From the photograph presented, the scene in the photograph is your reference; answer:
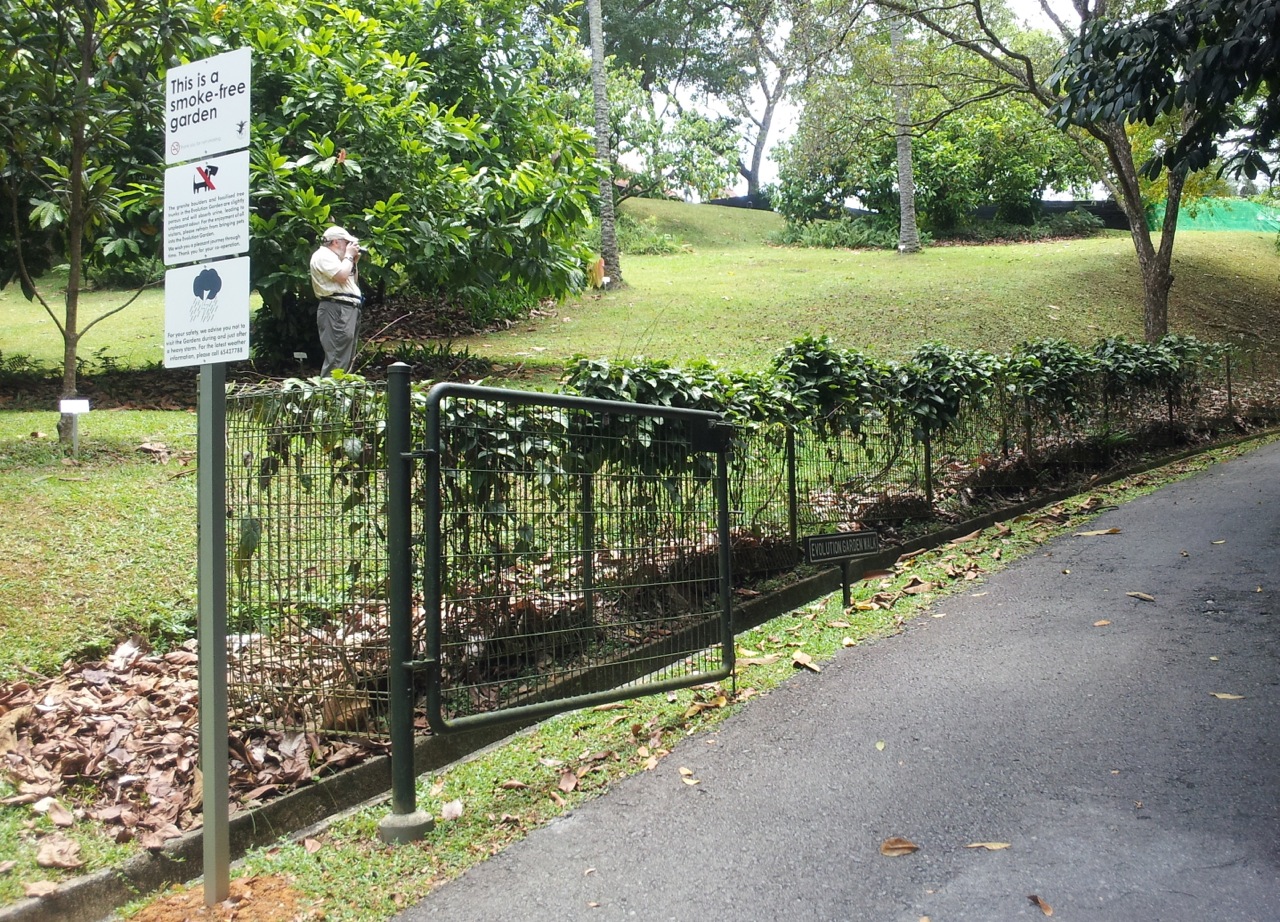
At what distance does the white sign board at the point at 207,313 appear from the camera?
11.7 feet

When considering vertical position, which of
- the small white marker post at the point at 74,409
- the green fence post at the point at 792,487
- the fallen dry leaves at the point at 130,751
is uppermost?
the small white marker post at the point at 74,409

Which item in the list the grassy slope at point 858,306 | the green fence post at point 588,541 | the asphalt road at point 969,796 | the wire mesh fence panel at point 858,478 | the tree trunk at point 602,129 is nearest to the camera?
the asphalt road at point 969,796

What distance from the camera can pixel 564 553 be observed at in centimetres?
492

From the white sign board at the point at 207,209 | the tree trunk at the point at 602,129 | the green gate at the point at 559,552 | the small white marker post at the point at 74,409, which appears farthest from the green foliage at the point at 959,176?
the white sign board at the point at 207,209

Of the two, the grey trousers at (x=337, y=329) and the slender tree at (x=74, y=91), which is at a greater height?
the slender tree at (x=74, y=91)

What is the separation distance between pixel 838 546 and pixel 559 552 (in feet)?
8.80

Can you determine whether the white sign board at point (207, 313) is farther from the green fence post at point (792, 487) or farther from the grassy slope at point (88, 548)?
the green fence post at point (792, 487)

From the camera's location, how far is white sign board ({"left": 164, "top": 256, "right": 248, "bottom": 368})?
3561mm

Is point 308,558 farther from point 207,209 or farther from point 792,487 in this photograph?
point 792,487

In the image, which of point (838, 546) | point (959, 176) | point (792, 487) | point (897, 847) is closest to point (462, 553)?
point (897, 847)

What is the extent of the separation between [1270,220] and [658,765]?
42.9 m

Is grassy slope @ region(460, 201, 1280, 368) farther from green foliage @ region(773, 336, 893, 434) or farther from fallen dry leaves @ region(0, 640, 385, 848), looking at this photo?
fallen dry leaves @ region(0, 640, 385, 848)

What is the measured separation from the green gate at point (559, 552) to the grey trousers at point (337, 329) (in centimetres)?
658

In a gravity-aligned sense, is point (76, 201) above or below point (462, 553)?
above
